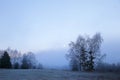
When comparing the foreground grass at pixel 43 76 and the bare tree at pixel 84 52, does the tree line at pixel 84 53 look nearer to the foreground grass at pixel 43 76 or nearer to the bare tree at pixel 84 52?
the bare tree at pixel 84 52

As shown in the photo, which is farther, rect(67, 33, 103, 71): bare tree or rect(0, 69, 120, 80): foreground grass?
rect(67, 33, 103, 71): bare tree

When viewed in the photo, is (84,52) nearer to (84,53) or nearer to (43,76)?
(84,53)

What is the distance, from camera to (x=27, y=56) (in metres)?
87.3

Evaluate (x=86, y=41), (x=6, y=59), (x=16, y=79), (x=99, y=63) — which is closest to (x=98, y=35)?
(x=86, y=41)

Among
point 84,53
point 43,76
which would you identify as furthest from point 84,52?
point 43,76

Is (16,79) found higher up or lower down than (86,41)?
lower down

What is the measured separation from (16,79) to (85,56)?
44175 millimetres

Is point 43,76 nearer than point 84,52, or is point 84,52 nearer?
point 43,76

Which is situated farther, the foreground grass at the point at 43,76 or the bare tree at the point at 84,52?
the bare tree at the point at 84,52

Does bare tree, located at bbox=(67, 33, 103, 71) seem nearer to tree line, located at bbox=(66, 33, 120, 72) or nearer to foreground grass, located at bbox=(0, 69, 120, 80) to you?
tree line, located at bbox=(66, 33, 120, 72)

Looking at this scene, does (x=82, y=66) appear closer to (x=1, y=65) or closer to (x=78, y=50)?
(x=78, y=50)

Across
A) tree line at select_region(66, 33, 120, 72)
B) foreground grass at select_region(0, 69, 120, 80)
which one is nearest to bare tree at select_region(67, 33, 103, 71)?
tree line at select_region(66, 33, 120, 72)

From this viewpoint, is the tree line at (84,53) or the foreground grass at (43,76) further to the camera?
the tree line at (84,53)

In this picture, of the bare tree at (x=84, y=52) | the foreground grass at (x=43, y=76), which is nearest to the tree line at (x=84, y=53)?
the bare tree at (x=84, y=52)
